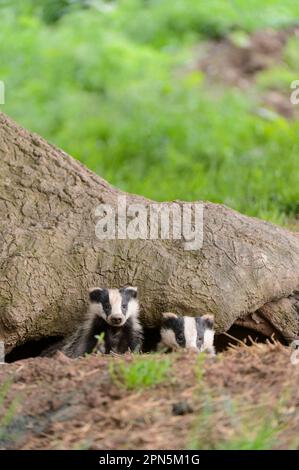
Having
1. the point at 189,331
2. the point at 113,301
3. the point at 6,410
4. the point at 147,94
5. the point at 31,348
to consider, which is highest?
the point at 147,94

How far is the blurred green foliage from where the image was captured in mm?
11547

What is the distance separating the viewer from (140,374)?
483 centimetres

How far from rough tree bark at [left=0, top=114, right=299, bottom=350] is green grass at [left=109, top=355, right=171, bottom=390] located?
1.77 meters

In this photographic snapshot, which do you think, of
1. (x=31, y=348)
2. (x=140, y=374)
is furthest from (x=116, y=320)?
(x=140, y=374)

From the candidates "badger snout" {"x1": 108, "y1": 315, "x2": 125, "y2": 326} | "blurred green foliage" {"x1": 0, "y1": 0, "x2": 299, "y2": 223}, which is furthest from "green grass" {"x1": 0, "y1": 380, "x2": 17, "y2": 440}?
"blurred green foliage" {"x1": 0, "y1": 0, "x2": 299, "y2": 223}

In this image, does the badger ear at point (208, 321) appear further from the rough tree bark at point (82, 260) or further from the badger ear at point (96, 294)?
the badger ear at point (96, 294)

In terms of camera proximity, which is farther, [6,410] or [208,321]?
[208,321]

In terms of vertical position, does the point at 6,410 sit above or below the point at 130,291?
below

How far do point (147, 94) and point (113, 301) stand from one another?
6757 mm

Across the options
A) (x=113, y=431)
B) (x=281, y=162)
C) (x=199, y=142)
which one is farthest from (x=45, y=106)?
(x=113, y=431)

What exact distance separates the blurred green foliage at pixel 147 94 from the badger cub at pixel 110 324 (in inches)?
140

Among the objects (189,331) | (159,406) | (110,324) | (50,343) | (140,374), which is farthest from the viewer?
(50,343)

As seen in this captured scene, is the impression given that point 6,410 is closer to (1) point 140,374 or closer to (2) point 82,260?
(1) point 140,374

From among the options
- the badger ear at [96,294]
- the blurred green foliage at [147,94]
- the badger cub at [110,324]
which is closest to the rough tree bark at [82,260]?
the badger cub at [110,324]
